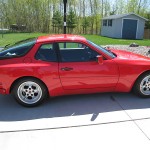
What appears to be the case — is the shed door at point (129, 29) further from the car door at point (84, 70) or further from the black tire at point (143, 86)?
the car door at point (84, 70)

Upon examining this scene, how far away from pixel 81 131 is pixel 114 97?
1623 mm

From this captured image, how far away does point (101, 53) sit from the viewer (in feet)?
13.9

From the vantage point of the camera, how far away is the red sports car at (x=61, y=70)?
3969 millimetres

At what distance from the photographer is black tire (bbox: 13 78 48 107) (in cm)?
403

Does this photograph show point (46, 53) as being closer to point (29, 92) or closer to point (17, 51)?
point (17, 51)

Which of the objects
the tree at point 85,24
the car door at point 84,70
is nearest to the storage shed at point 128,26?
the tree at point 85,24

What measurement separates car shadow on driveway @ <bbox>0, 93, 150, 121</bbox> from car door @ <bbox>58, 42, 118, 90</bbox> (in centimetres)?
37

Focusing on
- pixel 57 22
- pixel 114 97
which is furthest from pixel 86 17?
pixel 114 97

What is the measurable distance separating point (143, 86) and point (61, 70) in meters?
1.92

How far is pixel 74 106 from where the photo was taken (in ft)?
13.8

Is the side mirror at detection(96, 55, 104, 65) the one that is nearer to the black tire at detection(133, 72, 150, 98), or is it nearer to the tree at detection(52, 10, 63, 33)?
the black tire at detection(133, 72, 150, 98)

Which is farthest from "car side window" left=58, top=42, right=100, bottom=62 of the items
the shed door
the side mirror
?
the shed door

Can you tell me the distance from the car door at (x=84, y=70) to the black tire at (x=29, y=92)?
0.47 meters

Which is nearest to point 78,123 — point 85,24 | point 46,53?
point 46,53
